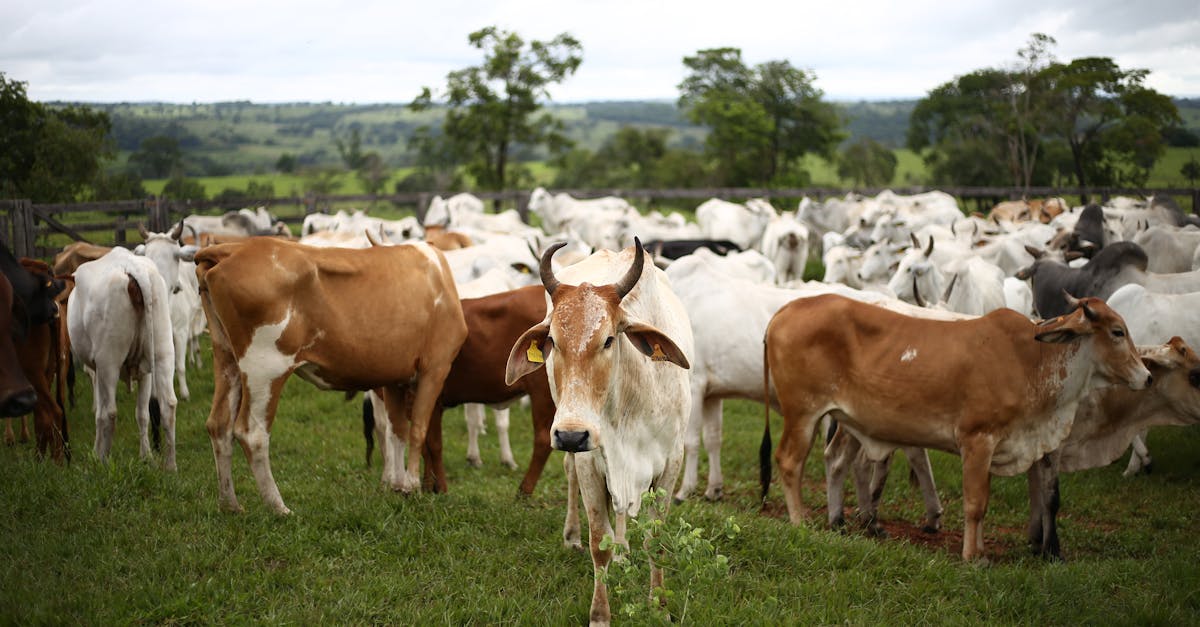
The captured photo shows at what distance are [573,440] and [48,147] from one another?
14544 mm

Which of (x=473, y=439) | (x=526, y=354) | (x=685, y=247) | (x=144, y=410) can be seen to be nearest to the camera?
(x=526, y=354)

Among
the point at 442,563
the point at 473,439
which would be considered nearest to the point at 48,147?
the point at 473,439

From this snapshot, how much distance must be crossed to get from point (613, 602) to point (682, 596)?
15.1 inches

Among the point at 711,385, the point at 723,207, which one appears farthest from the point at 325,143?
the point at 711,385

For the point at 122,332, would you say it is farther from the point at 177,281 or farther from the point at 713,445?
the point at 713,445

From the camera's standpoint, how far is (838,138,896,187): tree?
54.7 meters

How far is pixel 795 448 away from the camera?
718cm

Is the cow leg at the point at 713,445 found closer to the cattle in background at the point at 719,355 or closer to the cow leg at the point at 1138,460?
the cattle in background at the point at 719,355

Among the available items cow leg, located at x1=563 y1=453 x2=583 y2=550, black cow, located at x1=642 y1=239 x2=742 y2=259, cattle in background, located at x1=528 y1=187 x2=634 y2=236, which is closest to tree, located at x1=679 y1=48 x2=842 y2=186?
cattle in background, located at x1=528 y1=187 x2=634 y2=236

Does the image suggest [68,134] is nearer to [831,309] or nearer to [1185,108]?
[831,309]

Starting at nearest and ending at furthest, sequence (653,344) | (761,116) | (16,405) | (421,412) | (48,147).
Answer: (653,344), (16,405), (421,412), (48,147), (761,116)

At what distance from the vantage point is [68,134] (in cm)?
1539

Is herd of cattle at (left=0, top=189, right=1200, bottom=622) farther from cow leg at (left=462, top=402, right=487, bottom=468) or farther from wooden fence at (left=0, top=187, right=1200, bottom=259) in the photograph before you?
wooden fence at (left=0, top=187, right=1200, bottom=259)

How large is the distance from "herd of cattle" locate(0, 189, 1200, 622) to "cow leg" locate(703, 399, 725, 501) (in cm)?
2
